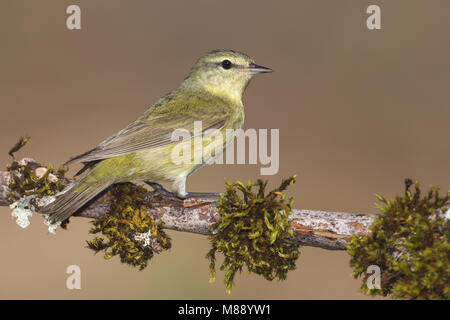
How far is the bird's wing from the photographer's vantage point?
4.39 meters

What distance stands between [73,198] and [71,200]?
0.02m

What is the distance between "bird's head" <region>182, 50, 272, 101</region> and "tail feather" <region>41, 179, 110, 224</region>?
2.09 m

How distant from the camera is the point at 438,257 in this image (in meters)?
2.88

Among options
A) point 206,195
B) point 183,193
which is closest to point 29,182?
point 183,193

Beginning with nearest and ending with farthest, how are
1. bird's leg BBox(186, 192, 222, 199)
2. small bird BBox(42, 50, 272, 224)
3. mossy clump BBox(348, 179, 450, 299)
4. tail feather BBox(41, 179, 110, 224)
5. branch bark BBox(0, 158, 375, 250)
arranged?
1. mossy clump BBox(348, 179, 450, 299)
2. branch bark BBox(0, 158, 375, 250)
3. tail feather BBox(41, 179, 110, 224)
4. small bird BBox(42, 50, 272, 224)
5. bird's leg BBox(186, 192, 222, 199)

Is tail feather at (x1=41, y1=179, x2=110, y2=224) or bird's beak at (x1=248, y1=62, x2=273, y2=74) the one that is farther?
bird's beak at (x1=248, y1=62, x2=273, y2=74)

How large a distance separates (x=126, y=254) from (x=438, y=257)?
246cm

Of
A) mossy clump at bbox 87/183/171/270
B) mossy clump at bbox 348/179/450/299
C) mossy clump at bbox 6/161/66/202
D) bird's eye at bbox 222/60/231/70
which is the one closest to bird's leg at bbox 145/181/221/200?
mossy clump at bbox 87/183/171/270

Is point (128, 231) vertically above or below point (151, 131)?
below

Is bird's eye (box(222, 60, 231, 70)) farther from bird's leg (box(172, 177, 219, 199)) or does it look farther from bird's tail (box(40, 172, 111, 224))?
bird's tail (box(40, 172, 111, 224))

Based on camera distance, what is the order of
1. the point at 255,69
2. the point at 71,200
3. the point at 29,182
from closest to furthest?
the point at 71,200 → the point at 29,182 → the point at 255,69

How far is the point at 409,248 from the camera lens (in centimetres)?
304

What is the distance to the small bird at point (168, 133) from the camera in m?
4.21

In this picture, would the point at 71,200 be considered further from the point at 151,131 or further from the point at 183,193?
the point at 151,131
